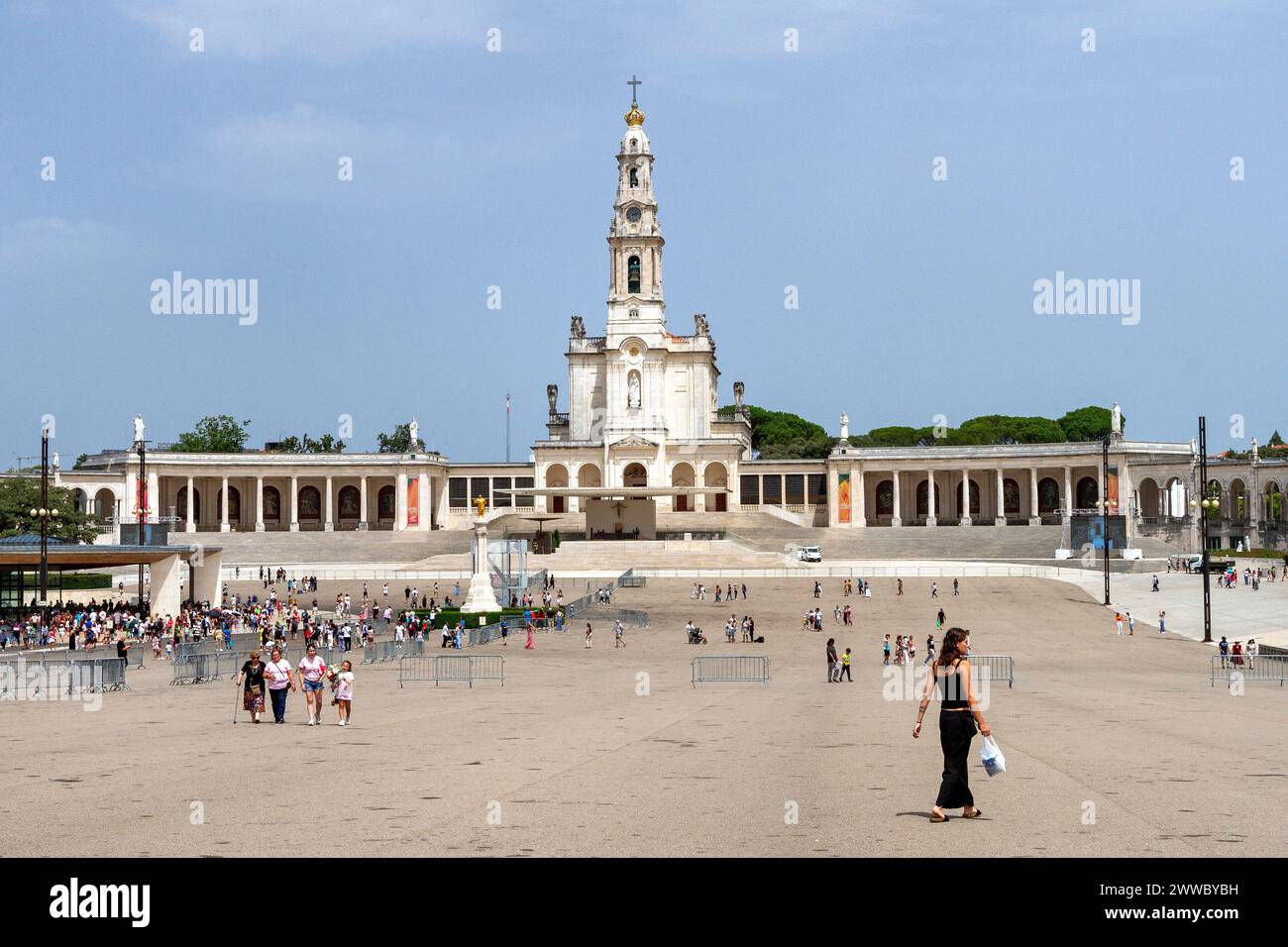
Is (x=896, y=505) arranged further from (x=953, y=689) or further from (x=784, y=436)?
(x=953, y=689)

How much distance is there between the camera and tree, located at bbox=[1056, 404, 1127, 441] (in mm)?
150500

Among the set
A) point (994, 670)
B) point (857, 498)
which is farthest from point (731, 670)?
point (857, 498)

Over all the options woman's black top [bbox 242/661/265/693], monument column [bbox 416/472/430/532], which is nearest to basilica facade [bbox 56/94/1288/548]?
monument column [bbox 416/472/430/532]

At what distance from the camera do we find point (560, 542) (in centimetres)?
8912

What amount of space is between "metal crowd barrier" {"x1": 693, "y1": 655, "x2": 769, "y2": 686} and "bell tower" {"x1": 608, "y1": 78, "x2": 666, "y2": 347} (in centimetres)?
7775

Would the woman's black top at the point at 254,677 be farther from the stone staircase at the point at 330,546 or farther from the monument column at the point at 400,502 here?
the monument column at the point at 400,502

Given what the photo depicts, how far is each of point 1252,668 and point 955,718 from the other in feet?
88.3

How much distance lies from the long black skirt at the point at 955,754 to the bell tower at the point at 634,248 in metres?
103

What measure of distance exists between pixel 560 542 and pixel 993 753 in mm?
78687

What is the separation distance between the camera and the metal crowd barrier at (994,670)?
103 ft

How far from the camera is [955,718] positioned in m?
11.0

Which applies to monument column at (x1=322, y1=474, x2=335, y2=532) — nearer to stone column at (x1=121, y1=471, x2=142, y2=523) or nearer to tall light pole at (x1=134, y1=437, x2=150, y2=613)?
tall light pole at (x1=134, y1=437, x2=150, y2=613)
